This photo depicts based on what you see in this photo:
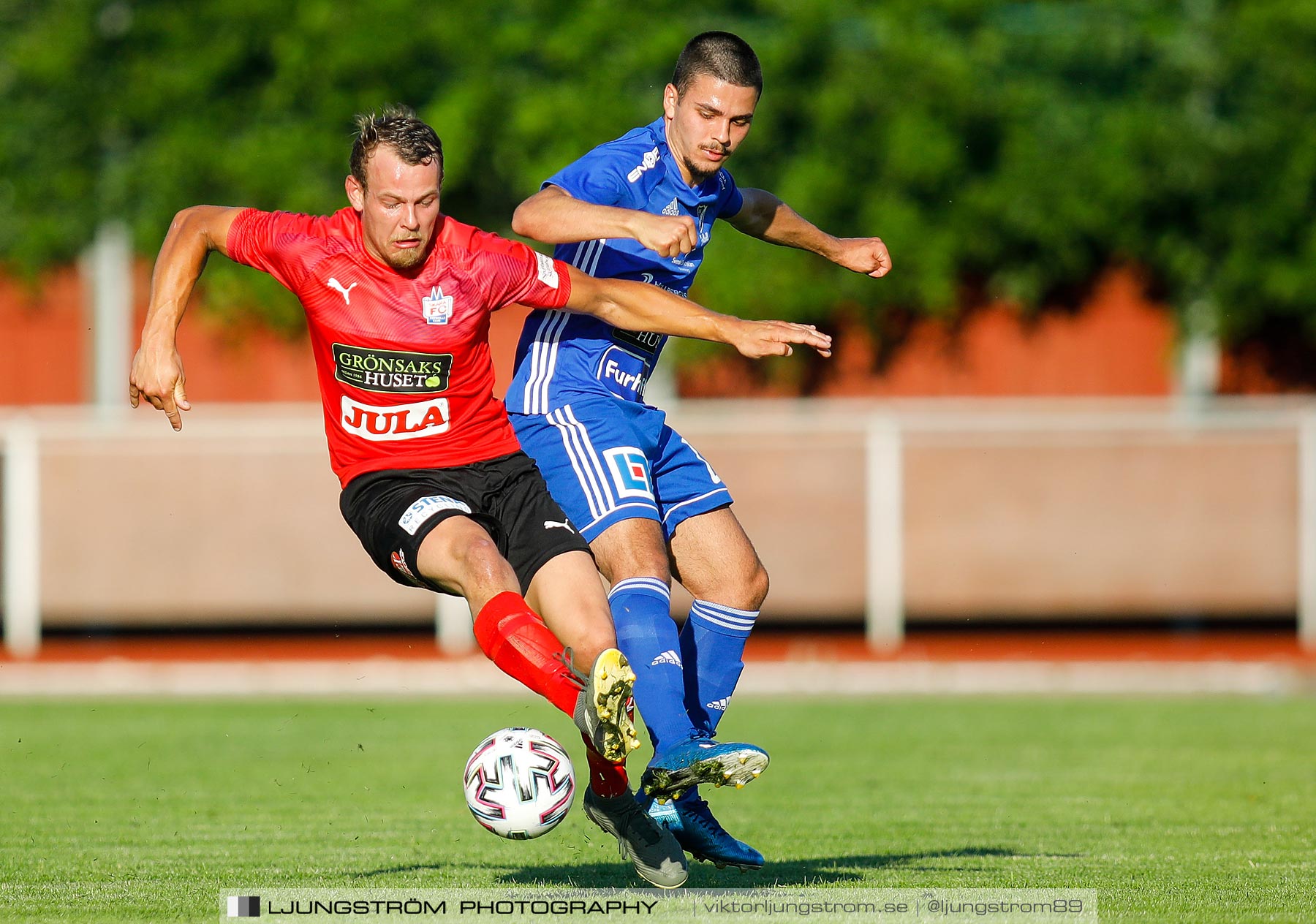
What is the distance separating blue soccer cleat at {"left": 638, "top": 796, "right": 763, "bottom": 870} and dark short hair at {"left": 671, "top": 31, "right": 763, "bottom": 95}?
264 cm

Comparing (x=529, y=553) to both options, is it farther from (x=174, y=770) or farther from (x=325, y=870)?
(x=174, y=770)

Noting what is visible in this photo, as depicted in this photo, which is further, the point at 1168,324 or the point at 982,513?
the point at 1168,324

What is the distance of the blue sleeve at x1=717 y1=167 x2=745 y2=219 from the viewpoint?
6.81 meters

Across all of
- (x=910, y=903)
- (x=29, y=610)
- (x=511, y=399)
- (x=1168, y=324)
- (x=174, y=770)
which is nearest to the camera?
(x=910, y=903)

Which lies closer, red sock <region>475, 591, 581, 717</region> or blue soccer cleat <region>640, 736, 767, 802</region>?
blue soccer cleat <region>640, 736, 767, 802</region>

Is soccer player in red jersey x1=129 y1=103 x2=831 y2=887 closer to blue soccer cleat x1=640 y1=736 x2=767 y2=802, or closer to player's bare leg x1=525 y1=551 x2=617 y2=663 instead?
player's bare leg x1=525 y1=551 x2=617 y2=663

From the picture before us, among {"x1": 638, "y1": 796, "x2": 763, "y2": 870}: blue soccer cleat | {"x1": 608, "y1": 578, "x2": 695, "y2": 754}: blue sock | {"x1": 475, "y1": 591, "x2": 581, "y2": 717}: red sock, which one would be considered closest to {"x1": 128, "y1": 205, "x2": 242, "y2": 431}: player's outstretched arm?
{"x1": 475, "y1": 591, "x2": 581, "y2": 717}: red sock

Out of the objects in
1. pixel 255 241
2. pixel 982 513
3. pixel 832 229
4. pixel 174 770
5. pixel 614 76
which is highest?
pixel 614 76

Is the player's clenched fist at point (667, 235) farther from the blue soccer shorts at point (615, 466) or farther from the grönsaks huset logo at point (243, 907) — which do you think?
the grönsaks huset logo at point (243, 907)

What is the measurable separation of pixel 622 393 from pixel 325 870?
2080 mm

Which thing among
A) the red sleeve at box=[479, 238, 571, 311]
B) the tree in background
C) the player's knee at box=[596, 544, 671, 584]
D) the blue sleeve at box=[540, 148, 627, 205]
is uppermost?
the tree in background

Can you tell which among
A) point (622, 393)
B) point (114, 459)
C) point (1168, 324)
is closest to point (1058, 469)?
point (1168, 324)

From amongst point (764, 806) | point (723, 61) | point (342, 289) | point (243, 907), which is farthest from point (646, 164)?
point (764, 806)

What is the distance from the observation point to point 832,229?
18469 mm
